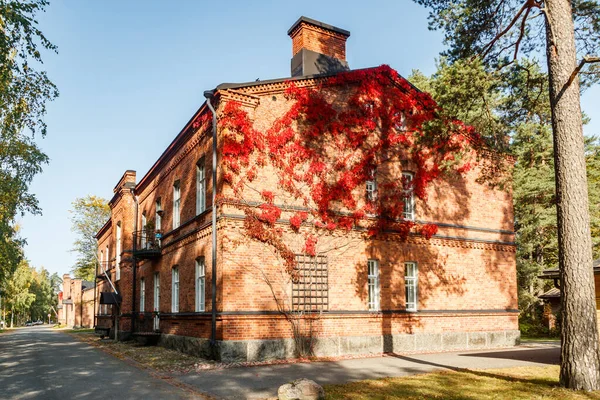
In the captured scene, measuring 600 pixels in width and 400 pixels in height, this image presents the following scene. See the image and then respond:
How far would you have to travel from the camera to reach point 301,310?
1509 centimetres

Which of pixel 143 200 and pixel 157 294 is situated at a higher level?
pixel 143 200

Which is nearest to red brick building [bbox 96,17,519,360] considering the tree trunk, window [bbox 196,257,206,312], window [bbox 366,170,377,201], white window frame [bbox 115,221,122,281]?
window [bbox 196,257,206,312]

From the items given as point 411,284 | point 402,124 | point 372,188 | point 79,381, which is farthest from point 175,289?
point 402,124

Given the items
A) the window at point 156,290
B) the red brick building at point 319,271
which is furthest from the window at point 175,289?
the window at point 156,290

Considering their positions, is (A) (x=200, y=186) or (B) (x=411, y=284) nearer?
(A) (x=200, y=186)

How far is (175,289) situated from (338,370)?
30.6 ft

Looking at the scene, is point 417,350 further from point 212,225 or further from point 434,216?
point 212,225

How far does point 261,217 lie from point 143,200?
13.3 metres

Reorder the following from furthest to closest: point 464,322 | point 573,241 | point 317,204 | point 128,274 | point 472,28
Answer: point 128,274, point 464,322, point 317,204, point 472,28, point 573,241

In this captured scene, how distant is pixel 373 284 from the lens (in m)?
16.9

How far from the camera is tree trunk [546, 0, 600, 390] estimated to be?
8.89 metres

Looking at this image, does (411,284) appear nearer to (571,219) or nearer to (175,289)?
(571,219)

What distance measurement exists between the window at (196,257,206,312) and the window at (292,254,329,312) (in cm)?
324

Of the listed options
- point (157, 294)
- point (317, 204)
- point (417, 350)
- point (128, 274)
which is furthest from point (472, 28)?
point (128, 274)
